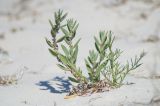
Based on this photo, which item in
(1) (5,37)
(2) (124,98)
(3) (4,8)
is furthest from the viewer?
(3) (4,8)

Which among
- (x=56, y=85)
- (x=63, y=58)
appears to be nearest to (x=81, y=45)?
(x=56, y=85)

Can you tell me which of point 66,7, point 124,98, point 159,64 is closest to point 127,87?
point 124,98

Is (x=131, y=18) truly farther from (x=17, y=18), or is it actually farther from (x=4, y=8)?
(x=4, y=8)

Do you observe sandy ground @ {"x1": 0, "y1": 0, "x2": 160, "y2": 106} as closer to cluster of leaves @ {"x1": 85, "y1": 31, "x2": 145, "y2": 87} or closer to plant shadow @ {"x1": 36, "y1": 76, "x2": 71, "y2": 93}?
plant shadow @ {"x1": 36, "y1": 76, "x2": 71, "y2": 93}

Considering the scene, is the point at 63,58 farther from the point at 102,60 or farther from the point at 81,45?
the point at 81,45

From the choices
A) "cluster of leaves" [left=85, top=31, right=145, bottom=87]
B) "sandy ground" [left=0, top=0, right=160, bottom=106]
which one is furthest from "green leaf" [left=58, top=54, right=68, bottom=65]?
"sandy ground" [left=0, top=0, right=160, bottom=106]

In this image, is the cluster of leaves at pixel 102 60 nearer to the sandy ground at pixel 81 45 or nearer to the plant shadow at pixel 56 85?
the sandy ground at pixel 81 45

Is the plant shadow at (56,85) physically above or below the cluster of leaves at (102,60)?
below

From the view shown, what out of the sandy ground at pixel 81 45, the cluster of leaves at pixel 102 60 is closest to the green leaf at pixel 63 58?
the cluster of leaves at pixel 102 60
